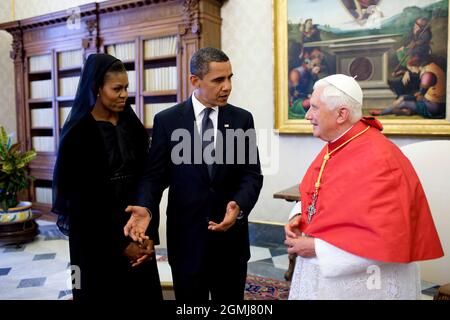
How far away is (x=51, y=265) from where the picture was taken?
435cm

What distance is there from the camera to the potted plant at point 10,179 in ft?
16.1

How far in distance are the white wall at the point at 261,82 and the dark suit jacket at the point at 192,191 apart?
2.71 m

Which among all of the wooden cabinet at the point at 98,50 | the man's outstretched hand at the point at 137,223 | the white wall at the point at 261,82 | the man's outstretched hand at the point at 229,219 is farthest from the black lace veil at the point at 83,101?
the white wall at the point at 261,82

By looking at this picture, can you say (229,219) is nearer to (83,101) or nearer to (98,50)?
(83,101)

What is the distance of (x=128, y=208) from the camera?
1.93 m

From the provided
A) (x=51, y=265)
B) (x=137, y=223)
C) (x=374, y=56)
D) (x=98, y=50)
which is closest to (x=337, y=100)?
(x=137, y=223)

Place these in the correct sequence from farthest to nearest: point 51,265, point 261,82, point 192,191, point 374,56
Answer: point 261,82
point 51,265
point 374,56
point 192,191

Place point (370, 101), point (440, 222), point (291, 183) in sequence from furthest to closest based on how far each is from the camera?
1. point (291, 183)
2. point (370, 101)
3. point (440, 222)

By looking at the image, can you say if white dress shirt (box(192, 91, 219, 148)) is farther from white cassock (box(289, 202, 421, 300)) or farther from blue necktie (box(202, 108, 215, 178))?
white cassock (box(289, 202, 421, 300))

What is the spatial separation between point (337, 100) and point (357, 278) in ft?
2.18

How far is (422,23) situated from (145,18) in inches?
120
